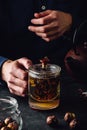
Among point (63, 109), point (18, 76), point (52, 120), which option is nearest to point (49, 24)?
point (18, 76)

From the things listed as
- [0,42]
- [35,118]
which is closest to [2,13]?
[0,42]

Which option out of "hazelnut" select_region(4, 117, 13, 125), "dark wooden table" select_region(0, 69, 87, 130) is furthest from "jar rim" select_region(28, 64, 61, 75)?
"hazelnut" select_region(4, 117, 13, 125)

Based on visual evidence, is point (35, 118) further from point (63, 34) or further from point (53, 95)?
point (63, 34)

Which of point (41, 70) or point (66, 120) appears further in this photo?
point (41, 70)

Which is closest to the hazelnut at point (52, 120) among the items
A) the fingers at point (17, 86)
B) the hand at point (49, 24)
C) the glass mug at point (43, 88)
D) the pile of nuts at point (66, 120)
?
the pile of nuts at point (66, 120)

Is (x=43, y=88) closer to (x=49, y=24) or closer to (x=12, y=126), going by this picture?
(x=12, y=126)
